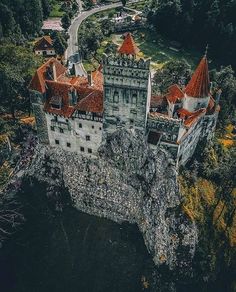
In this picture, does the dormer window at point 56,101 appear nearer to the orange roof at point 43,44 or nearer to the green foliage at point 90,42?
the green foliage at point 90,42

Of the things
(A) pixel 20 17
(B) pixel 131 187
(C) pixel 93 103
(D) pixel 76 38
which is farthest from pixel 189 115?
(A) pixel 20 17

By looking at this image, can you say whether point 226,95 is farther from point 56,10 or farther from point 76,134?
point 56,10

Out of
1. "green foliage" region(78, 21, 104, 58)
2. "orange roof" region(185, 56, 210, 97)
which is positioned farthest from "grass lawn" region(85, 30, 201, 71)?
"orange roof" region(185, 56, 210, 97)

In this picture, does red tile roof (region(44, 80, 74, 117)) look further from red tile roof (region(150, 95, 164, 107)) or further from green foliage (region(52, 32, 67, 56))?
green foliage (region(52, 32, 67, 56))

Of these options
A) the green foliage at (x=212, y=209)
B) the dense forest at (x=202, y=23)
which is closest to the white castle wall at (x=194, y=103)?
the green foliage at (x=212, y=209)

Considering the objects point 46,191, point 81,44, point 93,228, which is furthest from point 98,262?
point 81,44
